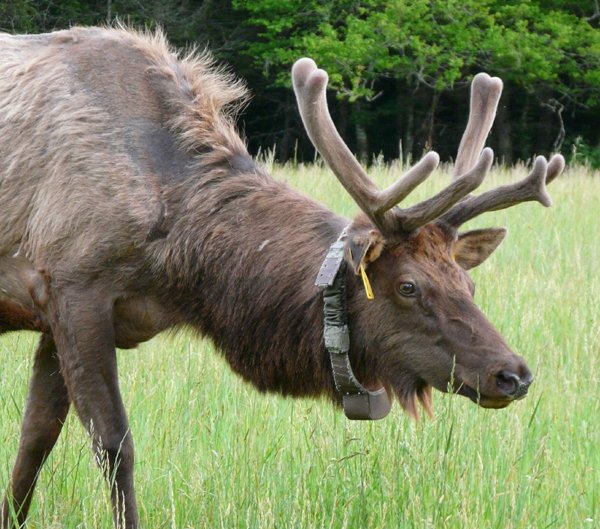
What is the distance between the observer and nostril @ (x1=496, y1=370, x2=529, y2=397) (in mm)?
3510

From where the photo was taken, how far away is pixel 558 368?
19.0 ft

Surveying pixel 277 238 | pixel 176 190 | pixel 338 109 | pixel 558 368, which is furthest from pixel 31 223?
pixel 338 109

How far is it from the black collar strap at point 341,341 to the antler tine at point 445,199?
0.83 feet

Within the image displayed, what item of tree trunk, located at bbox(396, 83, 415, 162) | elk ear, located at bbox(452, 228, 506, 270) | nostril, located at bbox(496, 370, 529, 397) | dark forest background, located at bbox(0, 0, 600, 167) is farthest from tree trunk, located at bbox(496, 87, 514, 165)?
nostril, located at bbox(496, 370, 529, 397)

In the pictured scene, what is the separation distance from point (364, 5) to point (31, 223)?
1060 inches

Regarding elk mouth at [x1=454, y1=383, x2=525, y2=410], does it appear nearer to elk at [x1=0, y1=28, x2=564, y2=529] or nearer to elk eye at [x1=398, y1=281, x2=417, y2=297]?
elk at [x1=0, y1=28, x2=564, y2=529]

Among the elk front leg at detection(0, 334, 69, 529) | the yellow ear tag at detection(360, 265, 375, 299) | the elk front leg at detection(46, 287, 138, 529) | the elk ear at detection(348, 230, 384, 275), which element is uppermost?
the elk ear at detection(348, 230, 384, 275)

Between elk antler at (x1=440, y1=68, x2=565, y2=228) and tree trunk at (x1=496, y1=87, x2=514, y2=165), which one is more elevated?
elk antler at (x1=440, y1=68, x2=565, y2=228)

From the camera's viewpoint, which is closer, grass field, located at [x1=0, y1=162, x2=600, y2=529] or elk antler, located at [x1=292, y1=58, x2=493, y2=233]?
elk antler, located at [x1=292, y1=58, x2=493, y2=233]

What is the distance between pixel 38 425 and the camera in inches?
171

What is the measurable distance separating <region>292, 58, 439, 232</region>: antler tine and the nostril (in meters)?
0.67

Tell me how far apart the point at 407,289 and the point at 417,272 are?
0.23 ft

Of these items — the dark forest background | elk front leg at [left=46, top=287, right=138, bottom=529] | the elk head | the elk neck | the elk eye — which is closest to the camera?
the elk head

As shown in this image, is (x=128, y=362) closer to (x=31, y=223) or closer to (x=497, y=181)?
(x=31, y=223)
